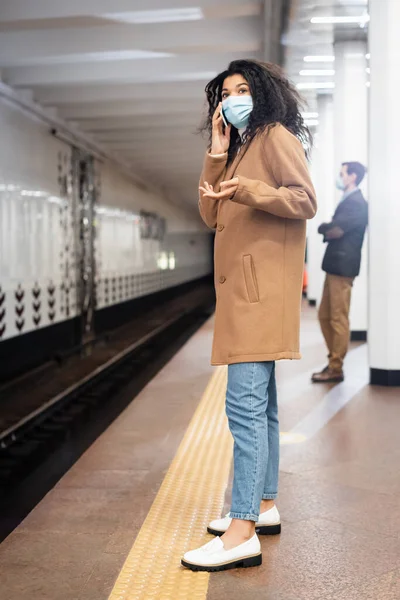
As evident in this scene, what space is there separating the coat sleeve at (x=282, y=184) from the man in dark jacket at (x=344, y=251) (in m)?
3.66

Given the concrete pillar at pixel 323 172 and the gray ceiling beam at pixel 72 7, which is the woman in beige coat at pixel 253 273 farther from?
the concrete pillar at pixel 323 172

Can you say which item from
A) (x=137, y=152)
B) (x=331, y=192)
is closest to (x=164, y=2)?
(x=331, y=192)

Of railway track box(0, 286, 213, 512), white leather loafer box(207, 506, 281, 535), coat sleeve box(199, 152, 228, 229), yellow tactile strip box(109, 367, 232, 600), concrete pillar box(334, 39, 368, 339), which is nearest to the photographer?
yellow tactile strip box(109, 367, 232, 600)

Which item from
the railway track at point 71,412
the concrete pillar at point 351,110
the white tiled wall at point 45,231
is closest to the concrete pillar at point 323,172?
the concrete pillar at point 351,110

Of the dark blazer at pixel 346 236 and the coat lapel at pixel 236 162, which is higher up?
the coat lapel at pixel 236 162

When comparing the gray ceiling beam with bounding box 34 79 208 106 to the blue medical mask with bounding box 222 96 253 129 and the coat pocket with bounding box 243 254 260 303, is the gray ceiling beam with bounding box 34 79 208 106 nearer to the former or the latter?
the blue medical mask with bounding box 222 96 253 129

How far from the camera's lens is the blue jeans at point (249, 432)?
2.66 m

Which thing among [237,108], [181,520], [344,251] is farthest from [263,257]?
[344,251]

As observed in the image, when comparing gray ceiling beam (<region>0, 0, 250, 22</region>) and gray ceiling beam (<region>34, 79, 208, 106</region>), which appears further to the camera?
gray ceiling beam (<region>34, 79, 208, 106</region>)

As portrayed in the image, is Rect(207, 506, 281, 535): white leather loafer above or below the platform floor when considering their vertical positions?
above

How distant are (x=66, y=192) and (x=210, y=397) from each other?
22.7ft

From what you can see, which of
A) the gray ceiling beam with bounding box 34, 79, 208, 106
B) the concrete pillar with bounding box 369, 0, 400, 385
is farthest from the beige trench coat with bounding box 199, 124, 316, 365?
the gray ceiling beam with bounding box 34, 79, 208, 106

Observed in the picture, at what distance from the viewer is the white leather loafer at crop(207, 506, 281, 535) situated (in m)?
2.92

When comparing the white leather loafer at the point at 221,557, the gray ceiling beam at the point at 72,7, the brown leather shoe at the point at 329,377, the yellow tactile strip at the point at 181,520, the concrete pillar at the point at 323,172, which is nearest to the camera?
the yellow tactile strip at the point at 181,520
